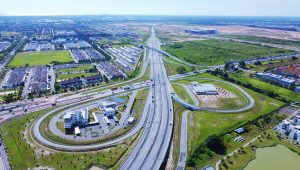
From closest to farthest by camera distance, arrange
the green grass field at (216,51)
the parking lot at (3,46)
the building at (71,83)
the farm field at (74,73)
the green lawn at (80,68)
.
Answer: the building at (71,83) < the farm field at (74,73) < the green lawn at (80,68) < the green grass field at (216,51) < the parking lot at (3,46)

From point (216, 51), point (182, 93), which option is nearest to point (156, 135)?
point (182, 93)

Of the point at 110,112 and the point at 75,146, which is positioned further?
the point at 110,112

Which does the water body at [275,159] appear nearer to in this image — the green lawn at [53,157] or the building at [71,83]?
the green lawn at [53,157]

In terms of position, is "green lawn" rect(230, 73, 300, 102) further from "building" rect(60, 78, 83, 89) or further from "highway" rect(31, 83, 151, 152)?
"building" rect(60, 78, 83, 89)

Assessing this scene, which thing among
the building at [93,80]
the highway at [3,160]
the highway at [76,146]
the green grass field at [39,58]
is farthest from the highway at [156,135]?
the green grass field at [39,58]

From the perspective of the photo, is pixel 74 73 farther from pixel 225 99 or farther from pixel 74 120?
pixel 225 99
